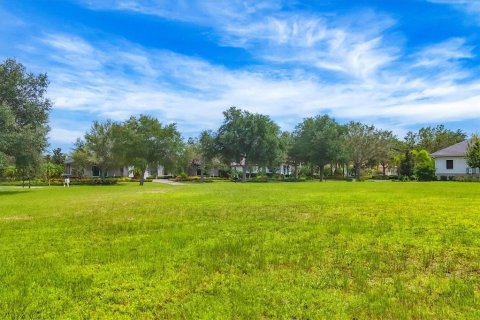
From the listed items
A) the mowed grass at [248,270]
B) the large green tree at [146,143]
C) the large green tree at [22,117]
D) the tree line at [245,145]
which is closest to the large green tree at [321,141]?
the tree line at [245,145]

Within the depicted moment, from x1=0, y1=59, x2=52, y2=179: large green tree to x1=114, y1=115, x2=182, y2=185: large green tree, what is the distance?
54.4 feet

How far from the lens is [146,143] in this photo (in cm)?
5253

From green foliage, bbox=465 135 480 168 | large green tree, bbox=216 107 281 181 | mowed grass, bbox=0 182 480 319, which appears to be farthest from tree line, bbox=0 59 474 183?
mowed grass, bbox=0 182 480 319

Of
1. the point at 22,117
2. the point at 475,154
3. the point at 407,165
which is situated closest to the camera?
the point at 22,117

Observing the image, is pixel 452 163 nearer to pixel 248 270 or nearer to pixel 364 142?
pixel 364 142

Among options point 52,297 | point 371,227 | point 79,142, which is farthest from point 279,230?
point 79,142

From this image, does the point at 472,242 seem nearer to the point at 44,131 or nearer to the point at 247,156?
the point at 44,131

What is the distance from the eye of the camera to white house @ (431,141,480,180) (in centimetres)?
5481

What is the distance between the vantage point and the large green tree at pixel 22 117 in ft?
98.5

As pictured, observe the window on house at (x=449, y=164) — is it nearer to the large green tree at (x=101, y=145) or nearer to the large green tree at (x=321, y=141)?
the large green tree at (x=321, y=141)

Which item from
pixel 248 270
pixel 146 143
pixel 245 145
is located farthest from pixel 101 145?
pixel 248 270

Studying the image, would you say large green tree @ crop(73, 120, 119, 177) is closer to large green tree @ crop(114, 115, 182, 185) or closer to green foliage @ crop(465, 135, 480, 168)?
large green tree @ crop(114, 115, 182, 185)

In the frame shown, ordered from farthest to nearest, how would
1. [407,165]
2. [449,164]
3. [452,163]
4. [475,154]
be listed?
[407,165], [449,164], [452,163], [475,154]

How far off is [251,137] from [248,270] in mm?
51371
